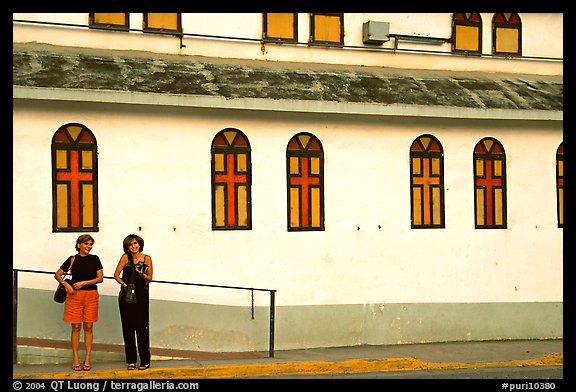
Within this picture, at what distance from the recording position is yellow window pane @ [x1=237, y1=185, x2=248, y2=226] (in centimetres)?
1580

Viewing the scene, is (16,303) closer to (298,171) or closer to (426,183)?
(298,171)

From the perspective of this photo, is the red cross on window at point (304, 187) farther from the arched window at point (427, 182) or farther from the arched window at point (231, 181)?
the arched window at point (427, 182)

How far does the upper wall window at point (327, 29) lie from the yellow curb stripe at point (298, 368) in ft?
19.3

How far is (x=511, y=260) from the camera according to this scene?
17391 mm

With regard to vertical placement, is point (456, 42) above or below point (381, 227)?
above

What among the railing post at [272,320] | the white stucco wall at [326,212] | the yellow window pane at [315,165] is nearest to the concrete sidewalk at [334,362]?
the railing post at [272,320]

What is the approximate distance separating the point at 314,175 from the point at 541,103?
4.37 metres

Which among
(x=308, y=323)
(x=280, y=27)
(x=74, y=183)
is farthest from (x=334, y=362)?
(x=280, y=27)

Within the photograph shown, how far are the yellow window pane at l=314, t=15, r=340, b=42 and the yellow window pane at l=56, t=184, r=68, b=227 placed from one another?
530cm

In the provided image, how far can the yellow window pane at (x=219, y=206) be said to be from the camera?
15.7 m

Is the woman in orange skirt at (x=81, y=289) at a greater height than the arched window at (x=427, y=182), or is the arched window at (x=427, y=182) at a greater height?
the arched window at (x=427, y=182)

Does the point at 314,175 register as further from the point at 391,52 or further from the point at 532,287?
the point at 532,287

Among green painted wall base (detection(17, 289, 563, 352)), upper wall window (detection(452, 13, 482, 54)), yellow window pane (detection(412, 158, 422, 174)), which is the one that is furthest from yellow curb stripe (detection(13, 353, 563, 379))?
upper wall window (detection(452, 13, 482, 54))
